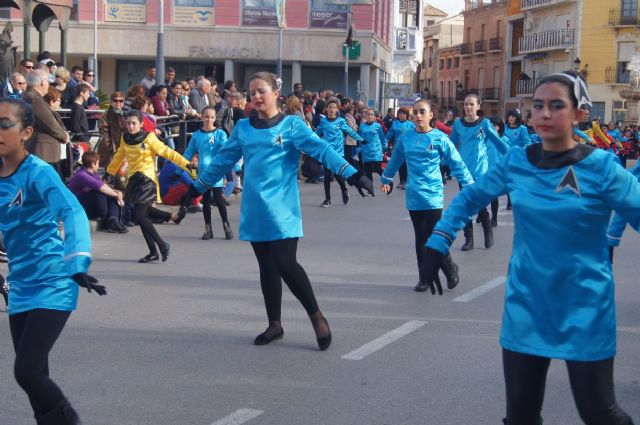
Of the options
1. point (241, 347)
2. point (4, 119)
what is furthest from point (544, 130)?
point (241, 347)

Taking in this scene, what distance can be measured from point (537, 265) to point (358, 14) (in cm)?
4206

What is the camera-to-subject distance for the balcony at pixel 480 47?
3277 inches

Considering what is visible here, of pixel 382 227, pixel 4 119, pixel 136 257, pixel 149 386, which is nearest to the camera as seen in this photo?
pixel 4 119

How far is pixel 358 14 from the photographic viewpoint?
149ft

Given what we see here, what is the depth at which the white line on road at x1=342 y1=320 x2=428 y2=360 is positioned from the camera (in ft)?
24.1

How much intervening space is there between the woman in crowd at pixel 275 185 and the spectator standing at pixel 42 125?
17.3 feet

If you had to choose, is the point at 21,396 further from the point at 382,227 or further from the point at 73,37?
the point at 73,37

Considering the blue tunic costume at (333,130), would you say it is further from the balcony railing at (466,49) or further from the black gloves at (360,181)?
the balcony railing at (466,49)

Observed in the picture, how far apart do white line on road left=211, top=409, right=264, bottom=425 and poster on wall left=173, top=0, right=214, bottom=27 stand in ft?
131

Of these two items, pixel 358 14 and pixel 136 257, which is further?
pixel 358 14

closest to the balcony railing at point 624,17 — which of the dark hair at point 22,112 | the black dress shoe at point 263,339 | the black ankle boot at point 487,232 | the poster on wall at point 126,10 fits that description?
the poster on wall at point 126,10

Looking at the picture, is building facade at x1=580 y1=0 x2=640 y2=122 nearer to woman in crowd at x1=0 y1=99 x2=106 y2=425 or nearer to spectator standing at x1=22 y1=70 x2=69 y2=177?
spectator standing at x1=22 y1=70 x2=69 y2=177

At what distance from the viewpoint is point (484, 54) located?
3300 inches

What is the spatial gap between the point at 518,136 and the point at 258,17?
29.3 m
